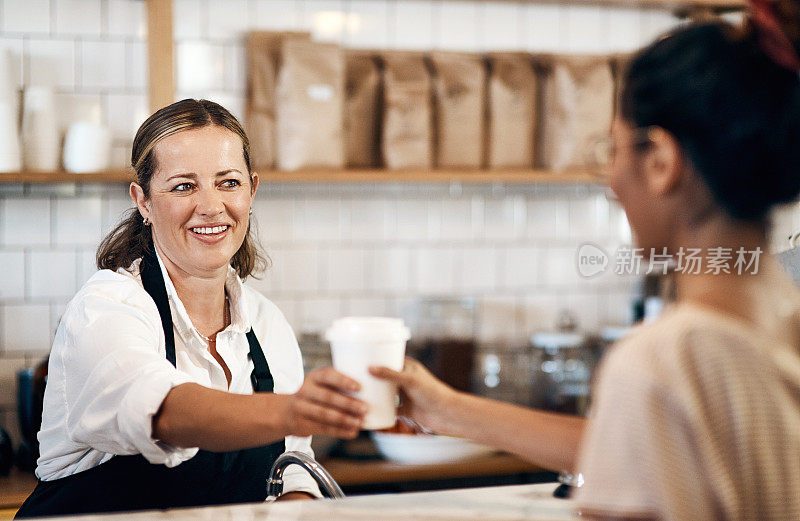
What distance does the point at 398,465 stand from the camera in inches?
86.3

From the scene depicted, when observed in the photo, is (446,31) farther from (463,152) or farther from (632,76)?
(632,76)

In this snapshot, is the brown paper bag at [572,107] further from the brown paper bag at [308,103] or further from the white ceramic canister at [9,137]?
the white ceramic canister at [9,137]

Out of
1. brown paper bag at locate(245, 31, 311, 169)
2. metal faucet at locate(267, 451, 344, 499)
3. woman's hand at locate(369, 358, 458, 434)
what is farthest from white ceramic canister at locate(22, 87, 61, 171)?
woman's hand at locate(369, 358, 458, 434)

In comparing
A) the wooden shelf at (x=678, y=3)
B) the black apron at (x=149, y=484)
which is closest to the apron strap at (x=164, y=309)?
the black apron at (x=149, y=484)

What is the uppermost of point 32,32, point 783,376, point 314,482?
point 32,32

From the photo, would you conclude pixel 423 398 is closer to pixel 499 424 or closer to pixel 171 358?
pixel 499 424

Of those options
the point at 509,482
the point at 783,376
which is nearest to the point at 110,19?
the point at 509,482

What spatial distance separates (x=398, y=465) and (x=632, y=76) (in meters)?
1.62

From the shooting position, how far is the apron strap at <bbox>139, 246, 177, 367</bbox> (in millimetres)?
1255

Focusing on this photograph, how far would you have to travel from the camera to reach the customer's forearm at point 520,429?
1068 mm

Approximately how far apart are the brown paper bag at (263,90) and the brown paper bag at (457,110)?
43 cm

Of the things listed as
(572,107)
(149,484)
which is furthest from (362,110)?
(149,484)

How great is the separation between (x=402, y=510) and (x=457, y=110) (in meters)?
1.60

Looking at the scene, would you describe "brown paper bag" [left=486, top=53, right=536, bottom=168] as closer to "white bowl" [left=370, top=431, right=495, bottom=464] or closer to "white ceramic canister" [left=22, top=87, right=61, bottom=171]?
"white bowl" [left=370, top=431, right=495, bottom=464]
